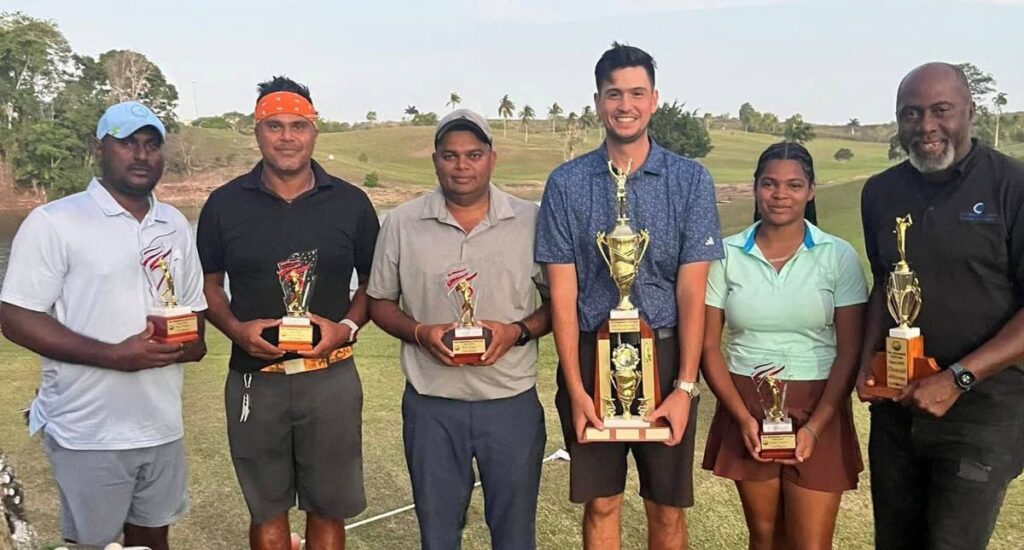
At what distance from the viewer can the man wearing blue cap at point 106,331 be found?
3287 mm

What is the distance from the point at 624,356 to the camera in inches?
129

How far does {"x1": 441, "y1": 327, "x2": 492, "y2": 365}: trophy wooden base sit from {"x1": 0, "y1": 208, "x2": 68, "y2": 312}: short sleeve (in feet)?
5.15

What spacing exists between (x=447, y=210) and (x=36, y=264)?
165 centimetres

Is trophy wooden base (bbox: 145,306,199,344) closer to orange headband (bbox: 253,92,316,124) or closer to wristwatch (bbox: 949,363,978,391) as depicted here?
orange headband (bbox: 253,92,316,124)

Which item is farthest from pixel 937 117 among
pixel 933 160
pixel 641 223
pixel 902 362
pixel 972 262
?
pixel 641 223

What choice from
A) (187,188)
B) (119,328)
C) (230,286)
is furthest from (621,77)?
(187,188)

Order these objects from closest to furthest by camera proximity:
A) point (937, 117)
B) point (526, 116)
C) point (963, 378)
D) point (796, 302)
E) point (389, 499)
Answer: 1. point (963, 378)
2. point (937, 117)
3. point (796, 302)
4. point (389, 499)
5. point (526, 116)

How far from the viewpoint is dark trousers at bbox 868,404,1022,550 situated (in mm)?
3070

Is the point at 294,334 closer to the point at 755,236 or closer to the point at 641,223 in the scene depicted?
the point at 641,223

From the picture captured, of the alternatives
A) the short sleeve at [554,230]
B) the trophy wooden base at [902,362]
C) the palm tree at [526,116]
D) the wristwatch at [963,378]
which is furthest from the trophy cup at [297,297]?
the palm tree at [526,116]

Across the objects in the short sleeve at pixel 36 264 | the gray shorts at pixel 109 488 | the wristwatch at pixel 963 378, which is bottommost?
the gray shorts at pixel 109 488

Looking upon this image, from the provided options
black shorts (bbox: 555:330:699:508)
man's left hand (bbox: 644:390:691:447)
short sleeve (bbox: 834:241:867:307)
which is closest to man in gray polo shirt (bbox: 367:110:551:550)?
black shorts (bbox: 555:330:699:508)

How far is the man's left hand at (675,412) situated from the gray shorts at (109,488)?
2.09 metres

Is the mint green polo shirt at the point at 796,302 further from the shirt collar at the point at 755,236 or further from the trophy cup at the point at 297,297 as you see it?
the trophy cup at the point at 297,297
